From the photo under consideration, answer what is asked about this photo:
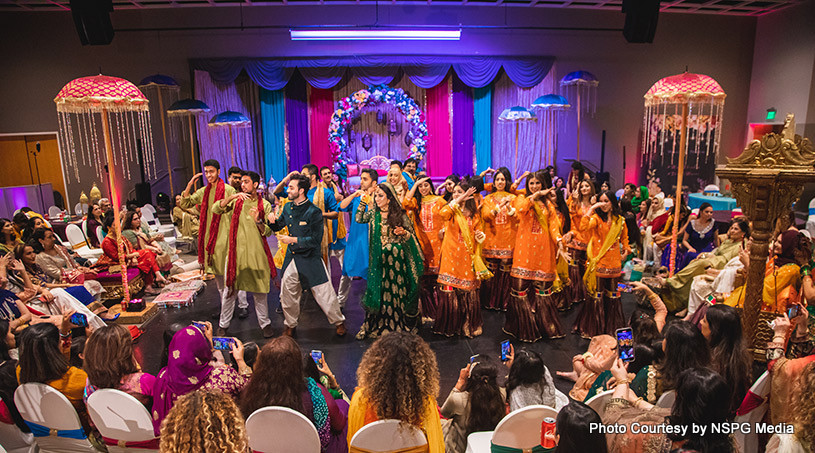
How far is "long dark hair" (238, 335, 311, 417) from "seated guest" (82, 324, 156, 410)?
0.71 metres

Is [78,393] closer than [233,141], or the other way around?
[78,393]

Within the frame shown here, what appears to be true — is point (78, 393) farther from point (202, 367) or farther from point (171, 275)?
point (171, 275)

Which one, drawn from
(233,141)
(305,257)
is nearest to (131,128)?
(233,141)

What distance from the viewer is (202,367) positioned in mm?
2510

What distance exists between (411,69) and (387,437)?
33.3ft

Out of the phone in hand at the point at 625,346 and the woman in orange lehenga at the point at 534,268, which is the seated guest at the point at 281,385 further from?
the woman in orange lehenga at the point at 534,268

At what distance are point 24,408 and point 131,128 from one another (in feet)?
33.2

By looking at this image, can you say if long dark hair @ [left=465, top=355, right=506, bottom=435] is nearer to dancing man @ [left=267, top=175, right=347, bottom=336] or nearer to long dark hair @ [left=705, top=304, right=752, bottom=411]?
long dark hair @ [left=705, top=304, right=752, bottom=411]

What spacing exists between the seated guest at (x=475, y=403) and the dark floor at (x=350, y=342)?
126 cm

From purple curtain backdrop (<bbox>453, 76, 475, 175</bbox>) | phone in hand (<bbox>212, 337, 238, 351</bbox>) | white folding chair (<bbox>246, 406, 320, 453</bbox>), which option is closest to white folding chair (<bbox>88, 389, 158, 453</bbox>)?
phone in hand (<bbox>212, 337, 238, 351</bbox>)

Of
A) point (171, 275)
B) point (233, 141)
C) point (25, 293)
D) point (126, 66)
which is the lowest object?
point (171, 275)

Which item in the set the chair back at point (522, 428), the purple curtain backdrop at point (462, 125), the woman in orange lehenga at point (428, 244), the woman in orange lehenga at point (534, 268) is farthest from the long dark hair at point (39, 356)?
the purple curtain backdrop at point (462, 125)

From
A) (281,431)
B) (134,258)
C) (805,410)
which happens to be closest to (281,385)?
(281,431)

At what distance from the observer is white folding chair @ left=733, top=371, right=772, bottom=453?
2.39 m
